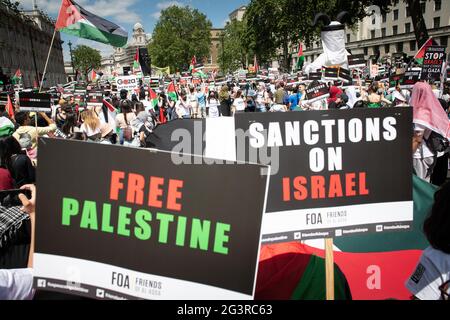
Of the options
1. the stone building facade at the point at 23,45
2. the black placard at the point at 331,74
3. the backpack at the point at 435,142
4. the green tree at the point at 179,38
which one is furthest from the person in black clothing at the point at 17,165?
the green tree at the point at 179,38

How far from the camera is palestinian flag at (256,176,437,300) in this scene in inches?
123

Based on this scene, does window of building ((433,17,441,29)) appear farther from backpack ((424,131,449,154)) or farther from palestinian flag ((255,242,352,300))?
palestinian flag ((255,242,352,300))

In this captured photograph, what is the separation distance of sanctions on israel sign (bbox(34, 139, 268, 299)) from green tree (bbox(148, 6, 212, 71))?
82.2 m

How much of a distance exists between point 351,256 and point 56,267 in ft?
9.03

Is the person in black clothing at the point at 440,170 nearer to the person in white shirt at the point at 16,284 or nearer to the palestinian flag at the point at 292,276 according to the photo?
the palestinian flag at the point at 292,276

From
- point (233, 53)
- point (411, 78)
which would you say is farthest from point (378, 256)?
point (233, 53)

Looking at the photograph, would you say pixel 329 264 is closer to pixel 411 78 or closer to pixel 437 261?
pixel 437 261

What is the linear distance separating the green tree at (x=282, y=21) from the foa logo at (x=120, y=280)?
2906 centimetres

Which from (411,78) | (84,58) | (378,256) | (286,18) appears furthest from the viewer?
(84,58)

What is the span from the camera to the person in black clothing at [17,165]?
4.20m

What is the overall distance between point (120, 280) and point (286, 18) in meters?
45.8

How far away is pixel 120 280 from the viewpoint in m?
1.74

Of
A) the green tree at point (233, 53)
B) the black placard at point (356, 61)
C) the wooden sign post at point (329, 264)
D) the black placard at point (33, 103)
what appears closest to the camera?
the wooden sign post at point (329, 264)

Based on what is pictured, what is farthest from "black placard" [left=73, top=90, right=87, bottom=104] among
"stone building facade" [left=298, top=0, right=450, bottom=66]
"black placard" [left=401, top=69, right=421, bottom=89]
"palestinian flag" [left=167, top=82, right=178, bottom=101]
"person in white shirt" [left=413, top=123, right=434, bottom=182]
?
"stone building facade" [left=298, top=0, right=450, bottom=66]
